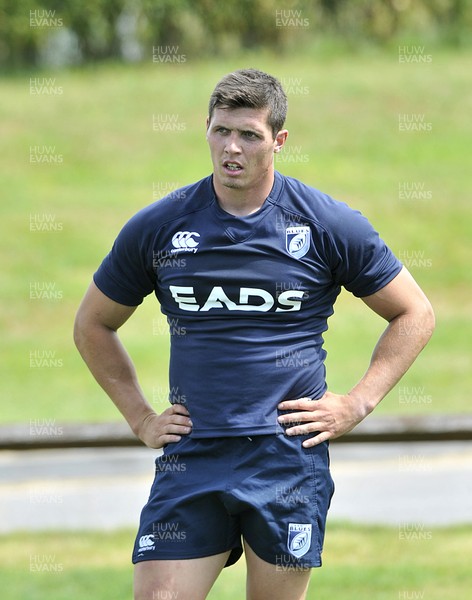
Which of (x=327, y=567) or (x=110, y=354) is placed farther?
(x=327, y=567)

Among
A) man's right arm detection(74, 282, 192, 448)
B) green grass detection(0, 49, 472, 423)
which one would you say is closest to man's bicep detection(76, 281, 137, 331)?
man's right arm detection(74, 282, 192, 448)

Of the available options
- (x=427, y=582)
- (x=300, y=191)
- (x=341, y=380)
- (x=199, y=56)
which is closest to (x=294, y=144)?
(x=199, y=56)

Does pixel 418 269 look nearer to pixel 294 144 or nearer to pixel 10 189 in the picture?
pixel 294 144

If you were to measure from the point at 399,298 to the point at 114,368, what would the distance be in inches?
39.1

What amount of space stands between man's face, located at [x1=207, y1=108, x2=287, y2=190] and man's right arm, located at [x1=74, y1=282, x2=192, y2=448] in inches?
25.0

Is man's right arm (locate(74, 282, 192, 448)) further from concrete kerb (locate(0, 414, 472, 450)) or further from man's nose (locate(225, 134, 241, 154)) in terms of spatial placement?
concrete kerb (locate(0, 414, 472, 450))

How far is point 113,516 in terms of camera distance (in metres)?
7.68

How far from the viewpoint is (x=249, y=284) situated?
11.9 feet

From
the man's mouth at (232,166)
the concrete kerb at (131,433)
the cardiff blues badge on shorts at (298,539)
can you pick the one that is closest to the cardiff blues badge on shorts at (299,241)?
the man's mouth at (232,166)

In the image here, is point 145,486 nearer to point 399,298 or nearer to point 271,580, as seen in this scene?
point 271,580

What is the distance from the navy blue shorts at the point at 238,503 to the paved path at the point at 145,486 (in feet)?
11.7

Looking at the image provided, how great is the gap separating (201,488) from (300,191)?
3.23 ft

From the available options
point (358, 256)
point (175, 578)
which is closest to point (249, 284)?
point (358, 256)

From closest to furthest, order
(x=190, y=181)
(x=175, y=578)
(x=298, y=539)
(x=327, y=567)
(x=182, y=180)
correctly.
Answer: (x=175, y=578)
(x=298, y=539)
(x=327, y=567)
(x=190, y=181)
(x=182, y=180)
